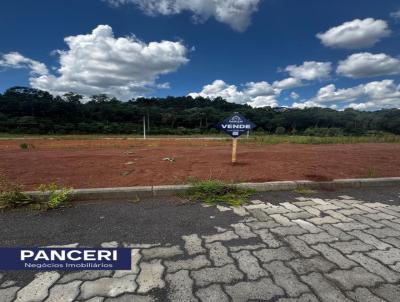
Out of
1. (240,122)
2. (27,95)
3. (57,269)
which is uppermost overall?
(27,95)

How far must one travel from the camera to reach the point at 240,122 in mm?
6598

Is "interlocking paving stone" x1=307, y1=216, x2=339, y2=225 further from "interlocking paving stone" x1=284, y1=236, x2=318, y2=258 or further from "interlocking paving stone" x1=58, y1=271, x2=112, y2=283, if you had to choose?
"interlocking paving stone" x1=58, y1=271, x2=112, y2=283

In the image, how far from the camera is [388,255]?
94.8 inches

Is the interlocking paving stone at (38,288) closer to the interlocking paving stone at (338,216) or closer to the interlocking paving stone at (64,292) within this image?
the interlocking paving stone at (64,292)

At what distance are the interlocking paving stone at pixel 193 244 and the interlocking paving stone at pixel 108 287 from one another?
0.64 meters

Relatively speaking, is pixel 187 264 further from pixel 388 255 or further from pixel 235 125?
pixel 235 125

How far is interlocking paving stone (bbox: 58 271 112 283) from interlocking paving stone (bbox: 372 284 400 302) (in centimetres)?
217

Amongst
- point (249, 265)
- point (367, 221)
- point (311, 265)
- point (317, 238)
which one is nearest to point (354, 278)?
point (311, 265)

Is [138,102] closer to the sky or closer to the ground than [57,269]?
closer to the sky

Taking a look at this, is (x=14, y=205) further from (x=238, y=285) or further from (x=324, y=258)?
(x=324, y=258)

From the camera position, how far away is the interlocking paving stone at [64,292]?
1.79 meters

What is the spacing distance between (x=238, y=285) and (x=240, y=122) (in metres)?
5.07

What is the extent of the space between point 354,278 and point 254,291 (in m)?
0.90

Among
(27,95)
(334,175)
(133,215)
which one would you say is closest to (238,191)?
(133,215)
